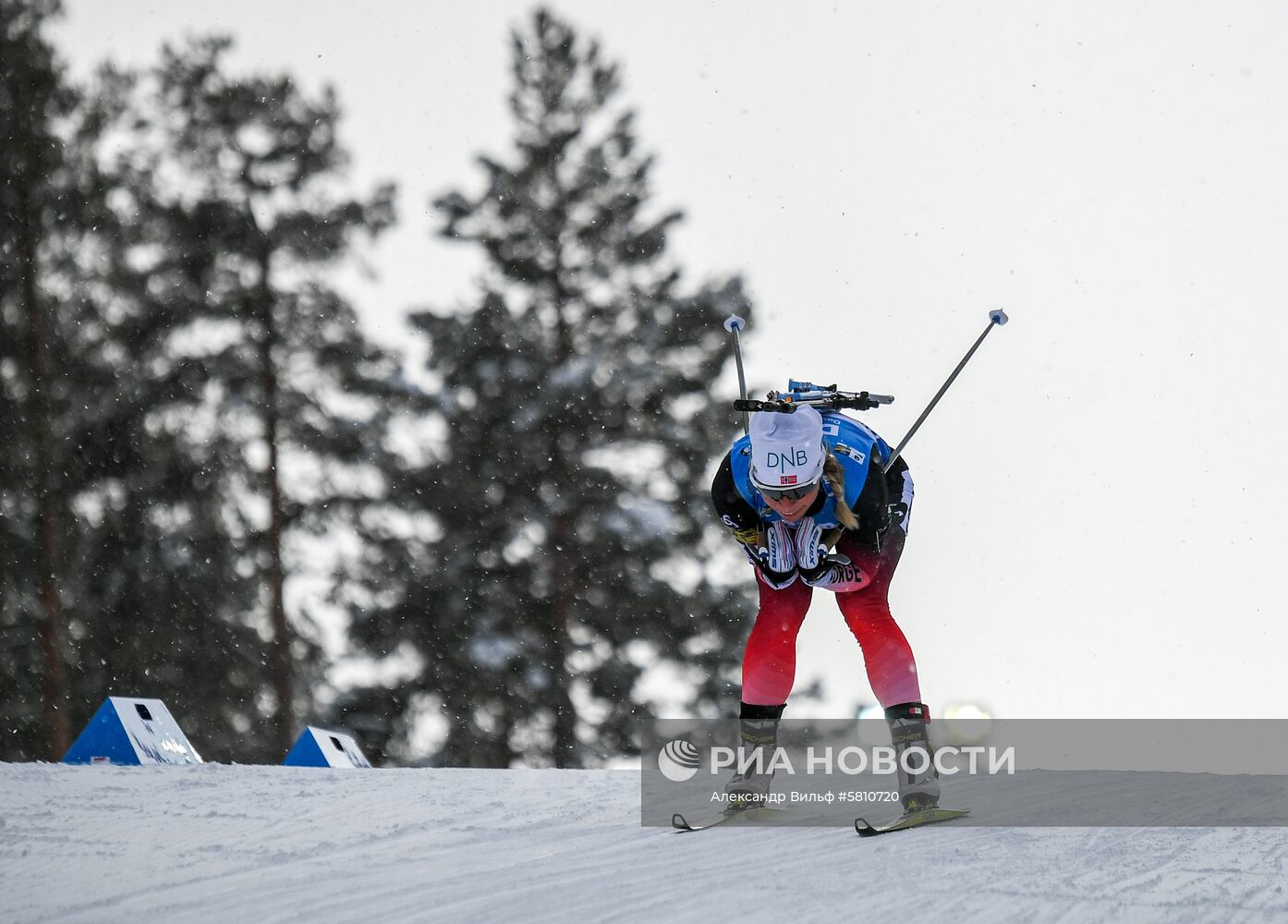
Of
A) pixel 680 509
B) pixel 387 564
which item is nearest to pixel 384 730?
pixel 387 564

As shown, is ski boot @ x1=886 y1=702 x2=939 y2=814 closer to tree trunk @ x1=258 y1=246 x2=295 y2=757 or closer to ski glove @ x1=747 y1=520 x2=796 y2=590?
ski glove @ x1=747 y1=520 x2=796 y2=590

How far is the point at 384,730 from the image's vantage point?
62.8 feet

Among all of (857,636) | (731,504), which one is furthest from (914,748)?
(731,504)

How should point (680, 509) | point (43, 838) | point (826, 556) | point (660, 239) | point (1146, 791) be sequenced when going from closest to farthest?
point (43, 838), point (826, 556), point (1146, 791), point (680, 509), point (660, 239)

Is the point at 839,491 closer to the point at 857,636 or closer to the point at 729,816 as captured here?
the point at 857,636

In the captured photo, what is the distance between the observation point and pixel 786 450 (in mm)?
4773

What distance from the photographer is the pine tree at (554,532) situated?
18.6 meters

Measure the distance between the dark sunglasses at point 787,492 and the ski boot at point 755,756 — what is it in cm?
89

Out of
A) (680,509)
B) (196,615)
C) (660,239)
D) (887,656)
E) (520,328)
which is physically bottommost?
(887,656)

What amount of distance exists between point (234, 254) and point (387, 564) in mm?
4930

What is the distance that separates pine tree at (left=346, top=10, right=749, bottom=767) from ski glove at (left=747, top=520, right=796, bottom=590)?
526 inches

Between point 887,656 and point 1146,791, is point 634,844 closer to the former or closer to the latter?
point 887,656

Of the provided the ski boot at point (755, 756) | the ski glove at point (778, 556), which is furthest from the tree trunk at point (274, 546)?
the ski glove at point (778, 556)

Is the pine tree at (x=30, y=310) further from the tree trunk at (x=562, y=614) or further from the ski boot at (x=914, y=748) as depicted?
the ski boot at (x=914, y=748)
